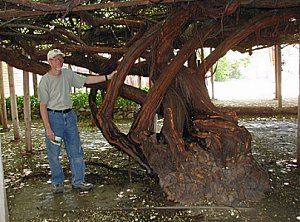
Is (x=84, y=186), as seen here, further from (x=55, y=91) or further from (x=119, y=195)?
(x=55, y=91)

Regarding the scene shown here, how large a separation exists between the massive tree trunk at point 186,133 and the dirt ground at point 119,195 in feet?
0.74

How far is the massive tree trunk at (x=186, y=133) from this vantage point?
Result: 3988mm

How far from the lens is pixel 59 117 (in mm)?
4145

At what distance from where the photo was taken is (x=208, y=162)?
4.07 metres

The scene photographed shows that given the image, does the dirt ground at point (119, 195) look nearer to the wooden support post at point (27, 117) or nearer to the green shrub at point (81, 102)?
the wooden support post at point (27, 117)

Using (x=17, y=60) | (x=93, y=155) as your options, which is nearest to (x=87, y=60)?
(x=17, y=60)

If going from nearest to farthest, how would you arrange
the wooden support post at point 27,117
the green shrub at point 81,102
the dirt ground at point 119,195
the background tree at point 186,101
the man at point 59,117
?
1. the dirt ground at point 119,195
2. the background tree at point 186,101
3. the man at point 59,117
4. the wooden support post at point 27,117
5. the green shrub at point 81,102

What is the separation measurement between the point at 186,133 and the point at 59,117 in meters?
1.54

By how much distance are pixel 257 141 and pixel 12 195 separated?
446cm

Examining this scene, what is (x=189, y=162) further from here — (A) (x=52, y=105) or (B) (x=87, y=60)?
(B) (x=87, y=60)

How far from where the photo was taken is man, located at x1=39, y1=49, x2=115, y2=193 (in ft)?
13.3

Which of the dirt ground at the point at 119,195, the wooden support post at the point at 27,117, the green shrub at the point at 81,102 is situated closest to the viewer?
the dirt ground at the point at 119,195

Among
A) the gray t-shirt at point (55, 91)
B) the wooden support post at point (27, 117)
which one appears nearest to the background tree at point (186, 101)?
the gray t-shirt at point (55, 91)

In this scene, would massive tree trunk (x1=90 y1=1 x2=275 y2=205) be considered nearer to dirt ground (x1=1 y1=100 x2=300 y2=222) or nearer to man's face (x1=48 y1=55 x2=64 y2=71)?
dirt ground (x1=1 y1=100 x2=300 y2=222)
